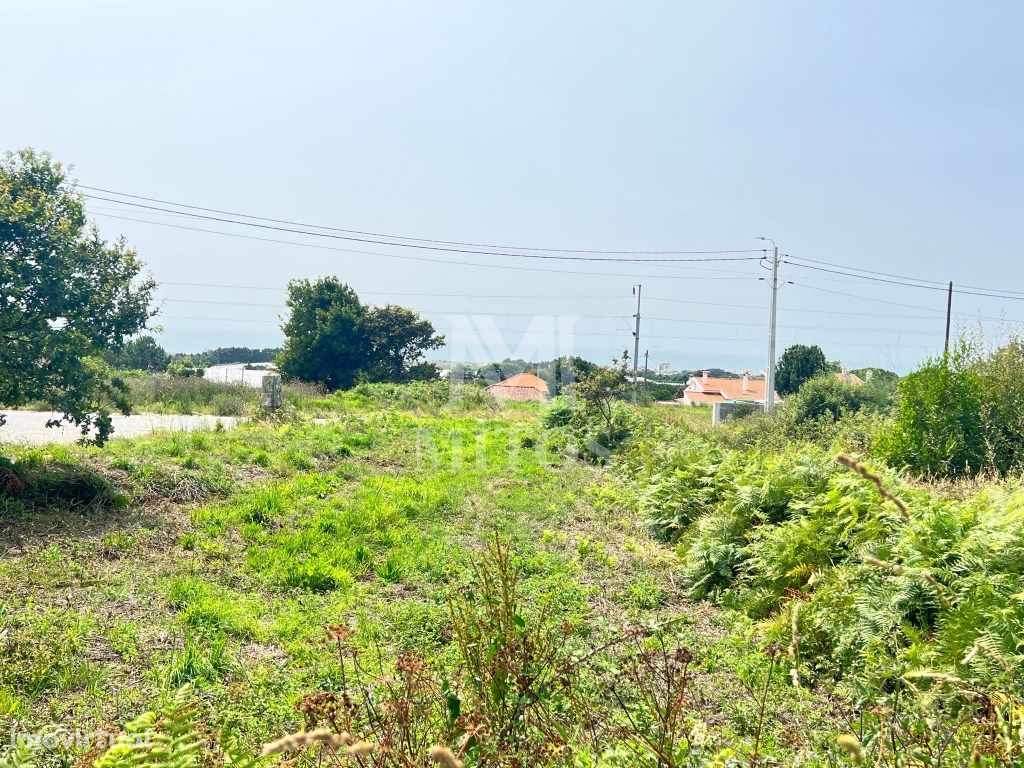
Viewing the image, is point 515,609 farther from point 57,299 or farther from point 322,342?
point 322,342

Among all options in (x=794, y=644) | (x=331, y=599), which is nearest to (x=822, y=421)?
(x=331, y=599)

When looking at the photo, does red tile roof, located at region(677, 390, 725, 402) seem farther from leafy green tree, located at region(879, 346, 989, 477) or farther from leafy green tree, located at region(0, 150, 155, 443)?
leafy green tree, located at region(0, 150, 155, 443)

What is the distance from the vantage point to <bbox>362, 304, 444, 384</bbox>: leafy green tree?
3962cm

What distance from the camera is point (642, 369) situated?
142 feet

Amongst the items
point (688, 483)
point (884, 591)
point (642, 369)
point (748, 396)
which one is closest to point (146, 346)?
point (642, 369)

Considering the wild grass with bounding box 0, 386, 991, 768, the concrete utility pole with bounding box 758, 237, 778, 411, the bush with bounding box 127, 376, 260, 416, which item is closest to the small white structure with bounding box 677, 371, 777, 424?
the concrete utility pole with bounding box 758, 237, 778, 411

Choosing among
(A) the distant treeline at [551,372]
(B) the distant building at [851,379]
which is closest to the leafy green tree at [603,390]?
(A) the distant treeline at [551,372]

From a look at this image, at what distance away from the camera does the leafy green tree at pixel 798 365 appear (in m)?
42.8

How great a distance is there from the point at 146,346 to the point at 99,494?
4219cm

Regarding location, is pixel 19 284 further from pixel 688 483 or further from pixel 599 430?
pixel 599 430

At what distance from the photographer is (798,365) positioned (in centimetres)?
4347

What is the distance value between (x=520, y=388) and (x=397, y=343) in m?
12.3

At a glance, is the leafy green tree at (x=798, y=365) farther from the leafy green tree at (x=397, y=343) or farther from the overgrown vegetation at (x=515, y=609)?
the overgrown vegetation at (x=515, y=609)

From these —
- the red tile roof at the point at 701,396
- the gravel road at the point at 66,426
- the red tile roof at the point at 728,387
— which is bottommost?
the gravel road at the point at 66,426
